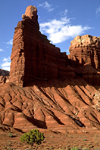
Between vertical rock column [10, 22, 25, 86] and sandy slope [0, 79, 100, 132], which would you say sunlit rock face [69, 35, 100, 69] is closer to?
sandy slope [0, 79, 100, 132]

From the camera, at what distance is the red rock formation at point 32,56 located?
55.4 metres

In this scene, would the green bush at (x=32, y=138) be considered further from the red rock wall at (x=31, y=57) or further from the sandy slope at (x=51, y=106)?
the red rock wall at (x=31, y=57)

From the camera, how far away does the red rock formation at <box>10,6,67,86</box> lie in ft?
182

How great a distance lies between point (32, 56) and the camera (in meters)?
59.3

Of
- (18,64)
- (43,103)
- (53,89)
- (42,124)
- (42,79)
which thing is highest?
(18,64)

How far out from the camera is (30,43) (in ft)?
198

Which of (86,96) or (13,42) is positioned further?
(13,42)

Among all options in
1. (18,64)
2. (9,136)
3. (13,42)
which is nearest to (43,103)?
(18,64)

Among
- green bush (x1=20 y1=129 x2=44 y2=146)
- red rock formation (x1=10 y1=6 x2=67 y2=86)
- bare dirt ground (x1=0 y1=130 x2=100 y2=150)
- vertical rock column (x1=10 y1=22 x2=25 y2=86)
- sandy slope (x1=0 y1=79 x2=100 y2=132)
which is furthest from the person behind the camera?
red rock formation (x1=10 y1=6 x2=67 y2=86)

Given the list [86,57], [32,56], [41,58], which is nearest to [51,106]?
[32,56]

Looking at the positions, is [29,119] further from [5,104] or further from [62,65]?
[62,65]

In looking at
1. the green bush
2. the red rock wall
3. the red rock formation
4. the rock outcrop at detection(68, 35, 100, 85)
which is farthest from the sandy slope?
the green bush

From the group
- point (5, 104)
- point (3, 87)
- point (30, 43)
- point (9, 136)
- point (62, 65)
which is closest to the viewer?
point (9, 136)

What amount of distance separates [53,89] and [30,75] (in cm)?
1008
